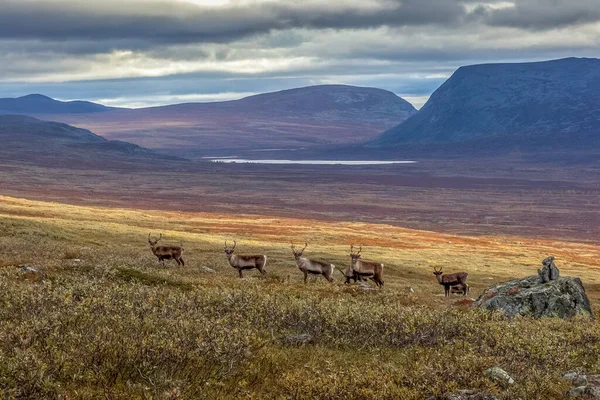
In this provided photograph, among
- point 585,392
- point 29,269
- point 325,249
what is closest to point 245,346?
point 585,392

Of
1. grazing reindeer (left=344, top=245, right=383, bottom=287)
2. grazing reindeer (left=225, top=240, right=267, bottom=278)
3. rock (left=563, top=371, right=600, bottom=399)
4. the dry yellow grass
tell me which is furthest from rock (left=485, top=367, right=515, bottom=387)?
grazing reindeer (left=225, top=240, right=267, bottom=278)

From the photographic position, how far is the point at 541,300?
2492 cm

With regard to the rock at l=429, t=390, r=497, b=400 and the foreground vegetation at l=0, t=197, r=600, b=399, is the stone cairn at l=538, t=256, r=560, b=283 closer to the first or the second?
the foreground vegetation at l=0, t=197, r=600, b=399

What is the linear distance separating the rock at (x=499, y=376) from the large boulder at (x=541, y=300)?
463 inches

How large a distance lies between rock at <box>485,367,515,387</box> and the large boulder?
11.8 m

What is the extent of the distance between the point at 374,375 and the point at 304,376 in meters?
1.26

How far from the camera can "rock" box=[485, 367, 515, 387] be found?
477 inches

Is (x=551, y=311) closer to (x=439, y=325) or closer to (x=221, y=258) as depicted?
(x=439, y=325)

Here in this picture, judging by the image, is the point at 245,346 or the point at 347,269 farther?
the point at 347,269

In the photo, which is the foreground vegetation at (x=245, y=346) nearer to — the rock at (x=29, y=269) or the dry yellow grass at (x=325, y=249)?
the rock at (x=29, y=269)

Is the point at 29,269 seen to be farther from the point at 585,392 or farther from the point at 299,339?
the point at 585,392

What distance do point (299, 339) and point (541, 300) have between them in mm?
13041

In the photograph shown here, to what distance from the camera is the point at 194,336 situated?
498 inches

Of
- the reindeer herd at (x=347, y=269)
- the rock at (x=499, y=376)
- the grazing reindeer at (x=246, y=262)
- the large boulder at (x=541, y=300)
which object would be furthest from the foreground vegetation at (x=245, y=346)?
the grazing reindeer at (x=246, y=262)
